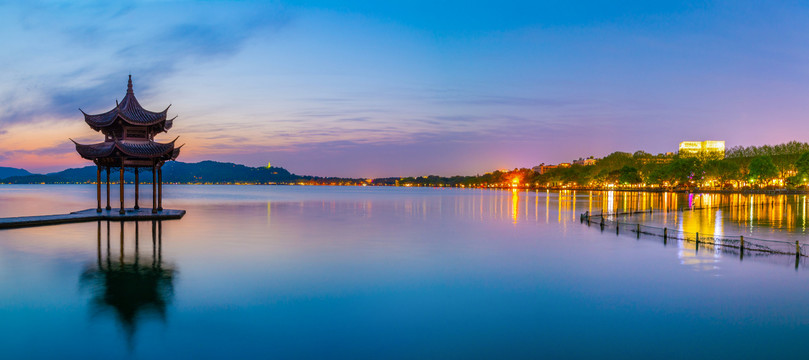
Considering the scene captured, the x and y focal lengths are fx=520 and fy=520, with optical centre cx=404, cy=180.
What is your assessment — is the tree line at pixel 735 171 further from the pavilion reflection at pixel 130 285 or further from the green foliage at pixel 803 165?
the pavilion reflection at pixel 130 285

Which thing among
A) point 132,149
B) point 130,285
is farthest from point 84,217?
point 130,285

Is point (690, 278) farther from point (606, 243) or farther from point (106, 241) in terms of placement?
point (106, 241)

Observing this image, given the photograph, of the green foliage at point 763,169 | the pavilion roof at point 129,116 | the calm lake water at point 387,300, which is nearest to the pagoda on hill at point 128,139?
the pavilion roof at point 129,116

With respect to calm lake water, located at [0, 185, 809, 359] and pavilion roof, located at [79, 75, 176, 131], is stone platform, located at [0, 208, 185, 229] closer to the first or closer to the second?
calm lake water, located at [0, 185, 809, 359]

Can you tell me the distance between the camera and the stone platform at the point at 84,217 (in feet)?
115

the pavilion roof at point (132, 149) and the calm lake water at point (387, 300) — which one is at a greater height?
the pavilion roof at point (132, 149)

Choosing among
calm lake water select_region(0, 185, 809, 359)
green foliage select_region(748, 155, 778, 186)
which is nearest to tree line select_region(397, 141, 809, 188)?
green foliage select_region(748, 155, 778, 186)

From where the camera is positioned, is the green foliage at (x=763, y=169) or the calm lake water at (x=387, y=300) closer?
the calm lake water at (x=387, y=300)

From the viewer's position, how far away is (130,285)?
17.5 metres

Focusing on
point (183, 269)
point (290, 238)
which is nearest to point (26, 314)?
point (183, 269)

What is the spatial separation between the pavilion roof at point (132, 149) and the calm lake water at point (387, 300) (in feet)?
29.4

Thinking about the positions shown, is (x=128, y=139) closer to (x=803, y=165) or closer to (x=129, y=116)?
(x=129, y=116)

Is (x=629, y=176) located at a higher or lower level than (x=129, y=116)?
lower

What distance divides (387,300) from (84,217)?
3131 centimetres
